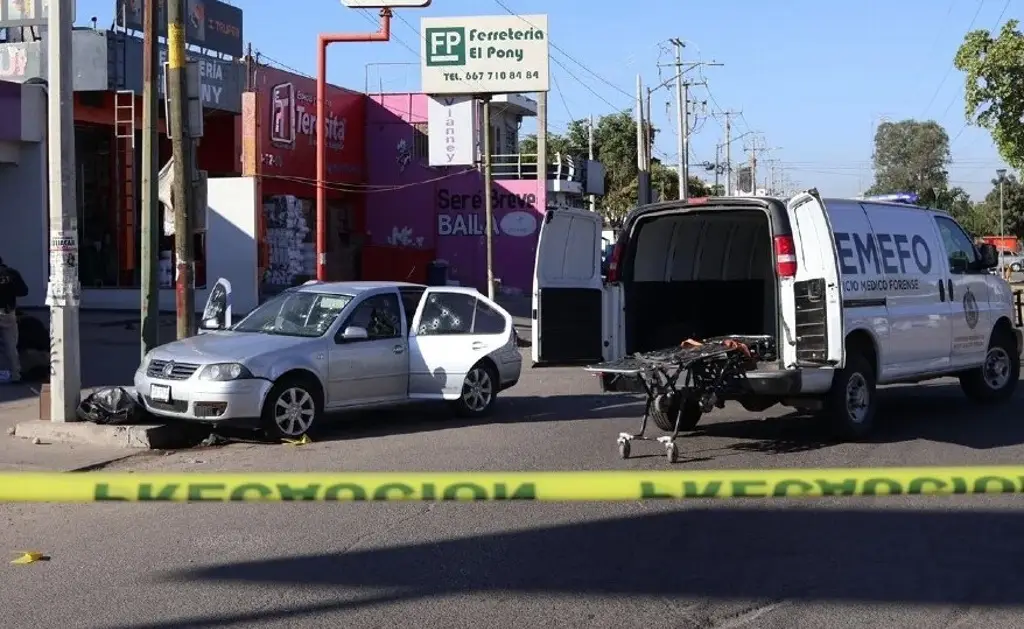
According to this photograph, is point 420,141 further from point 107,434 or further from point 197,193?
point 107,434

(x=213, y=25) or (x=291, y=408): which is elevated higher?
(x=213, y=25)

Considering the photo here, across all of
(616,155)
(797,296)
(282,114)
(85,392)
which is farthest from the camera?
(616,155)

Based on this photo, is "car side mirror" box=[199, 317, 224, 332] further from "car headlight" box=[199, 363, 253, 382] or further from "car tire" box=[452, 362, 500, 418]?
"car tire" box=[452, 362, 500, 418]

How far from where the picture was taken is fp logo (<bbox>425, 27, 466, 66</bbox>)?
34656 mm

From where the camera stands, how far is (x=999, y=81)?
79.3 ft

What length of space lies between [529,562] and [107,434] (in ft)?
19.9

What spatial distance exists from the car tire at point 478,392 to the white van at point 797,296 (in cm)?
180

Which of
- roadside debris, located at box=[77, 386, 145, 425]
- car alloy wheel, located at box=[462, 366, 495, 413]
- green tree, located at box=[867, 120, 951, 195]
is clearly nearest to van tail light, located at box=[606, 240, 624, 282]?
car alloy wheel, located at box=[462, 366, 495, 413]

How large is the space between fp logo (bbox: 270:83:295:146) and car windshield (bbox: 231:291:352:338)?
22.8 meters

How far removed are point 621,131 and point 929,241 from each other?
61.6 metres

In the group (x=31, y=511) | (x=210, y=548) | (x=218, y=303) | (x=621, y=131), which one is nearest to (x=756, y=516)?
(x=210, y=548)

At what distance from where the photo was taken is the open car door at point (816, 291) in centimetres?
1007

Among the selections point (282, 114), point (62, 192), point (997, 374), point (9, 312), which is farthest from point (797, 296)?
point (282, 114)

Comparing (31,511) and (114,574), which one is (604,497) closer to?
(114,574)
